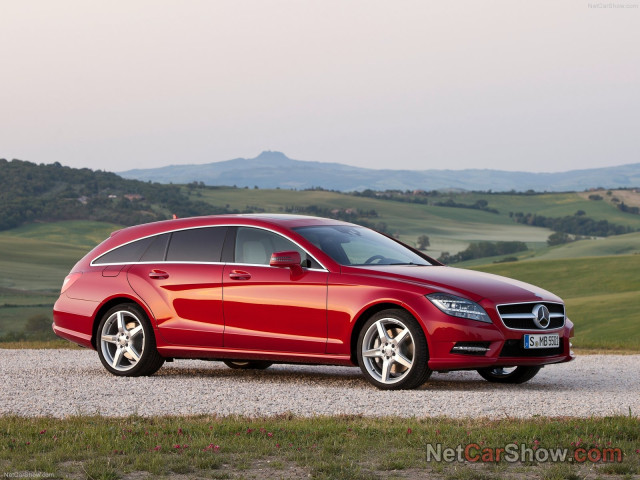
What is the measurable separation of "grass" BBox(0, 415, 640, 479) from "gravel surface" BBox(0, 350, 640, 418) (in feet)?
2.39

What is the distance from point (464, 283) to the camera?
34.9 feet

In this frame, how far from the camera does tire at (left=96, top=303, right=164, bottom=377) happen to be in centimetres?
1202

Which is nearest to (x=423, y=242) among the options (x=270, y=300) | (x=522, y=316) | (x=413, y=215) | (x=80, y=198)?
(x=413, y=215)

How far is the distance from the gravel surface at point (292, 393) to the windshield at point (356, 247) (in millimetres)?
1339

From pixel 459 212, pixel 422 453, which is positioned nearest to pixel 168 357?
pixel 422 453

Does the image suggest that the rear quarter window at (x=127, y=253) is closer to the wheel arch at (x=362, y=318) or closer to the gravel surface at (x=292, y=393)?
the gravel surface at (x=292, y=393)

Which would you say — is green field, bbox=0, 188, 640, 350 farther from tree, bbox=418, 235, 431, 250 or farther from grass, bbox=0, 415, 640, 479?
grass, bbox=0, 415, 640, 479

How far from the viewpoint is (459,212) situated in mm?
158000

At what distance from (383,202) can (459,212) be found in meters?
11.8

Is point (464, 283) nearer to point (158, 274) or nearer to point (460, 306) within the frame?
point (460, 306)

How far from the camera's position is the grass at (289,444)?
6.27m

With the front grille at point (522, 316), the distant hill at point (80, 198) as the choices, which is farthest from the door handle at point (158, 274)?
the distant hill at point (80, 198)

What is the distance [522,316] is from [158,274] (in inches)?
164

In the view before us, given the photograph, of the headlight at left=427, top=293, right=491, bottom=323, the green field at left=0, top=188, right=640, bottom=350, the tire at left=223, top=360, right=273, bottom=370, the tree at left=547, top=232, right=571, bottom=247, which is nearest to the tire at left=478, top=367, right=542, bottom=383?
the headlight at left=427, top=293, right=491, bottom=323
